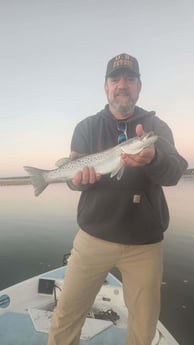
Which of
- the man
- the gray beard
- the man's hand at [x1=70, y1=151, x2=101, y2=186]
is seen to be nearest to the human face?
the gray beard

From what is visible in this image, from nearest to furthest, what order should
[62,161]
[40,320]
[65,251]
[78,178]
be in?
[78,178] < [62,161] < [40,320] < [65,251]

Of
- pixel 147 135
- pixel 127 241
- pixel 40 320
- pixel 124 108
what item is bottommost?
pixel 40 320

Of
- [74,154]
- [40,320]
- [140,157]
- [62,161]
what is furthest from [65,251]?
[140,157]

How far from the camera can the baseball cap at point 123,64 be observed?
4020mm

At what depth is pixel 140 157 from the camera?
3.26 m

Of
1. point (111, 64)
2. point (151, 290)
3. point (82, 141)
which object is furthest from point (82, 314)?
point (111, 64)

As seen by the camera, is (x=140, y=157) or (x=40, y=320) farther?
(x=40, y=320)

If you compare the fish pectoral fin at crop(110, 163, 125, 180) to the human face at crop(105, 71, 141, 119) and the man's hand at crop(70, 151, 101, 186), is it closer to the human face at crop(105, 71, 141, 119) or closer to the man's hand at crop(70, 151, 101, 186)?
the man's hand at crop(70, 151, 101, 186)

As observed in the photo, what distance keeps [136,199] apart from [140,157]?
1.97 ft

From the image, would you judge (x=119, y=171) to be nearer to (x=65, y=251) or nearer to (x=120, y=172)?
(x=120, y=172)

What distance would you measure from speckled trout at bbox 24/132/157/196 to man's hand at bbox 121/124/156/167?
2.3 inches

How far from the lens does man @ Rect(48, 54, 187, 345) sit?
138 inches

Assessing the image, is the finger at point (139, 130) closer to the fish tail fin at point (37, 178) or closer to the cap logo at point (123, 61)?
the cap logo at point (123, 61)

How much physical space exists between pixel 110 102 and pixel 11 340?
4879 millimetres
